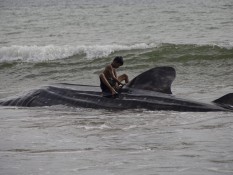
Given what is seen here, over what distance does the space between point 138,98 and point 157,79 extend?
0.52 m

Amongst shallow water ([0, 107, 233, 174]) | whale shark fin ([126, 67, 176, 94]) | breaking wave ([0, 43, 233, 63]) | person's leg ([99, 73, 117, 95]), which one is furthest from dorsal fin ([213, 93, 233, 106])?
breaking wave ([0, 43, 233, 63])

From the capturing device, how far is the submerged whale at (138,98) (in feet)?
34.5

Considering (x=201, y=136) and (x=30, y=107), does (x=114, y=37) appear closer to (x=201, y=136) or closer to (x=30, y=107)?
(x=30, y=107)

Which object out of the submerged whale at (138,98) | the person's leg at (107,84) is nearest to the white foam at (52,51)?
the submerged whale at (138,98)

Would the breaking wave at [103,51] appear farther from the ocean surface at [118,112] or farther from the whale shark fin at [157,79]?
the whale shark fin at [157,79]

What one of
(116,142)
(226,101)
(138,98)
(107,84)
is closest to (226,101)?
(226,101)

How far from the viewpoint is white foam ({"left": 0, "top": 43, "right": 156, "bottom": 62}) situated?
22828 millimetres

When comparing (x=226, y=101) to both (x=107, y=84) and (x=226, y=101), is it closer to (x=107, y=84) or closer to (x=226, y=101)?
(x=226, y=101)

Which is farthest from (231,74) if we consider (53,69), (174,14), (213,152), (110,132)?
(174,14)

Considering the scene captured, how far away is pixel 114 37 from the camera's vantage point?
26641 mm

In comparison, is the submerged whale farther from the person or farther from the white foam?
the white foam

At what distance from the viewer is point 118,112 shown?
10.8 metres

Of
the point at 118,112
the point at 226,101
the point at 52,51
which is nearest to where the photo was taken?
the point at 226,101

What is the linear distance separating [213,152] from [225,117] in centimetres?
237
